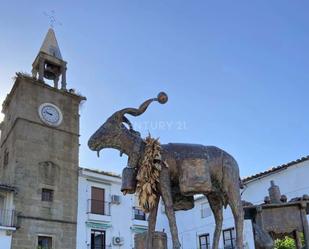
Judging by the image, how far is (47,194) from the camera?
25375 millimetres

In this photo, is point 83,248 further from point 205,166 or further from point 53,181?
point 205,166

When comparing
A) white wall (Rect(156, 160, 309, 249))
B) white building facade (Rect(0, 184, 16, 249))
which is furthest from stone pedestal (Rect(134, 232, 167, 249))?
white building facade (Rect(0, 184, 16, 249))

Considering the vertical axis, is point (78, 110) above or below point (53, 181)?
above

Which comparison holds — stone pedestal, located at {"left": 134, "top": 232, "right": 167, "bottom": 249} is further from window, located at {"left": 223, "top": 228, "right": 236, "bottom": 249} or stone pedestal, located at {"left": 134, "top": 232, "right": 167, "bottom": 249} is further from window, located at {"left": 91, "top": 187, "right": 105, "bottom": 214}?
window, located at {"left": 91, "top": 187, "right": 105, "bottom": 214}

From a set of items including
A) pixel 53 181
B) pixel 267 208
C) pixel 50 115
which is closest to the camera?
pixel 267 208

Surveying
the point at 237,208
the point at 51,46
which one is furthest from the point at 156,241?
the point at 51,46

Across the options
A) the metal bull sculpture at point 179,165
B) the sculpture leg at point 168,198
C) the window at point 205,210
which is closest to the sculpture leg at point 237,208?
the metal bull sculpture at point 179,165

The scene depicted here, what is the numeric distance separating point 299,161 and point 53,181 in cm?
1429

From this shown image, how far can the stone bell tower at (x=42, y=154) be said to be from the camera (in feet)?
79.2

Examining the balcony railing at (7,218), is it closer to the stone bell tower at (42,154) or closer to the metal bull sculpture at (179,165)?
the stone bell tower at (42,154)

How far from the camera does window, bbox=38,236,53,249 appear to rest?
24.1 m

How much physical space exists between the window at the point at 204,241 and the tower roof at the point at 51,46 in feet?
51.8

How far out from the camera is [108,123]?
5.17 meters

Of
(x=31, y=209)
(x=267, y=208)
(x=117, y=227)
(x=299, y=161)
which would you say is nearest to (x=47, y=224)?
(x=31, y=209)
